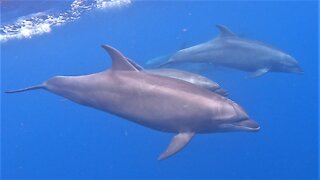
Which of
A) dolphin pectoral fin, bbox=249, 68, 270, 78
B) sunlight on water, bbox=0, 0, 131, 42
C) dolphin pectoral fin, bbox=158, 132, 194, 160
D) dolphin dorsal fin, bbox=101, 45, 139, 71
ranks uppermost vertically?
sunlight on water, bbox=0, 0, 131, 42

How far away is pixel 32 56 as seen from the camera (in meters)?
42.3

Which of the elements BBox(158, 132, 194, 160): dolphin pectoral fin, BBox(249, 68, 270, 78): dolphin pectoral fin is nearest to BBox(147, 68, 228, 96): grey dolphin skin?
BBox(158, 132, 194, 160): dolphin pectoral fin

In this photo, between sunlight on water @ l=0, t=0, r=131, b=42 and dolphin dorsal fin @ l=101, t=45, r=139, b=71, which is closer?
dolphin dorsal fin @ l=101, t=45, r=139, b=71

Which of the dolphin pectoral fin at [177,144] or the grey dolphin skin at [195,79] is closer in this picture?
the dolphin pectoral fin at [177,144]

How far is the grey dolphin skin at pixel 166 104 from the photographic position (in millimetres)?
8797

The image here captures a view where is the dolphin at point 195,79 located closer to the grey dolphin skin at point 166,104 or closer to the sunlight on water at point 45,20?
the grey dolphin skin at point 166,104

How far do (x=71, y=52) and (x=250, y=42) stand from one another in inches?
1396

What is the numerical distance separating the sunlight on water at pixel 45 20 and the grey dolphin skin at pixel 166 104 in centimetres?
1468

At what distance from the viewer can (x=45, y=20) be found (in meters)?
26.1

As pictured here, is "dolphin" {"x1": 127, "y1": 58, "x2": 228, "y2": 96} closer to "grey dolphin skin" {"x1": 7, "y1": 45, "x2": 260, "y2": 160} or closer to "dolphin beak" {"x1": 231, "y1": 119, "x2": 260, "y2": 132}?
"grey dolphin skin" {"x1": 7, "y1": 45, "x2": 260, "y2": 160}

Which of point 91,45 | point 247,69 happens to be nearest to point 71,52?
point 91,45

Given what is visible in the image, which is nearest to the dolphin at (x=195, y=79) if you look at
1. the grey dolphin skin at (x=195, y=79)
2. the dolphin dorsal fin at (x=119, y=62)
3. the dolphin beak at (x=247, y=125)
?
the grey dolphin skin at (x=195, y=79)

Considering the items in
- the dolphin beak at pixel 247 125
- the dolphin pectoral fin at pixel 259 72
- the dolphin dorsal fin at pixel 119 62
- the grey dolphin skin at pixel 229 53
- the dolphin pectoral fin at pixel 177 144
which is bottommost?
the dolphin pectoral fin at pixel 177 144

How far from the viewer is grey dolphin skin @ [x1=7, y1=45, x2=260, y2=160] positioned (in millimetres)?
8797
